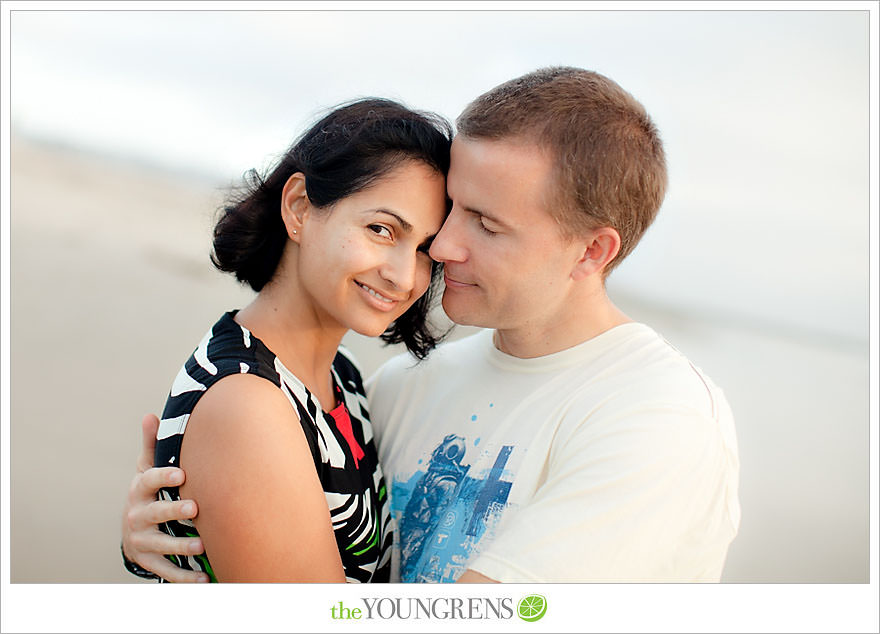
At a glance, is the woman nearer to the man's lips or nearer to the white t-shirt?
the man's lips

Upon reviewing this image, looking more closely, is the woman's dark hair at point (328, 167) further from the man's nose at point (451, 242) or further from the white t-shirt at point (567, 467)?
the white t-shirt at point (567, 467)

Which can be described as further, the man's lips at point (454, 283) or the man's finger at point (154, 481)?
the man's lips at point (454, 283)

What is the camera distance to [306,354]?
→ 6.73 ft

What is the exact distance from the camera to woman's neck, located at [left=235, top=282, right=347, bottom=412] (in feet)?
6.52

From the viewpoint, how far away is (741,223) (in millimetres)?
7316

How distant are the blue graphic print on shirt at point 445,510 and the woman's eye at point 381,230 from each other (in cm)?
58

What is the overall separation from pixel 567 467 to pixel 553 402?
0.81 ft

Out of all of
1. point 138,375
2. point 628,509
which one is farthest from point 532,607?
point 138,375

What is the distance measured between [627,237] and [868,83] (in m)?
0.79

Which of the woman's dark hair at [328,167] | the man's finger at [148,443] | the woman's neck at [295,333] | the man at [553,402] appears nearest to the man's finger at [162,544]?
the man at [553,402]

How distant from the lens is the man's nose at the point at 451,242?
6.50 ft

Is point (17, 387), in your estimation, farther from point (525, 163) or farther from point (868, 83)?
point (868, 83)

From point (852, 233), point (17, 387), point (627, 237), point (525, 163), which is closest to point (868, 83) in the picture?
point (627, 237)

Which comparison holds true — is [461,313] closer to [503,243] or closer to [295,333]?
[503,243]
